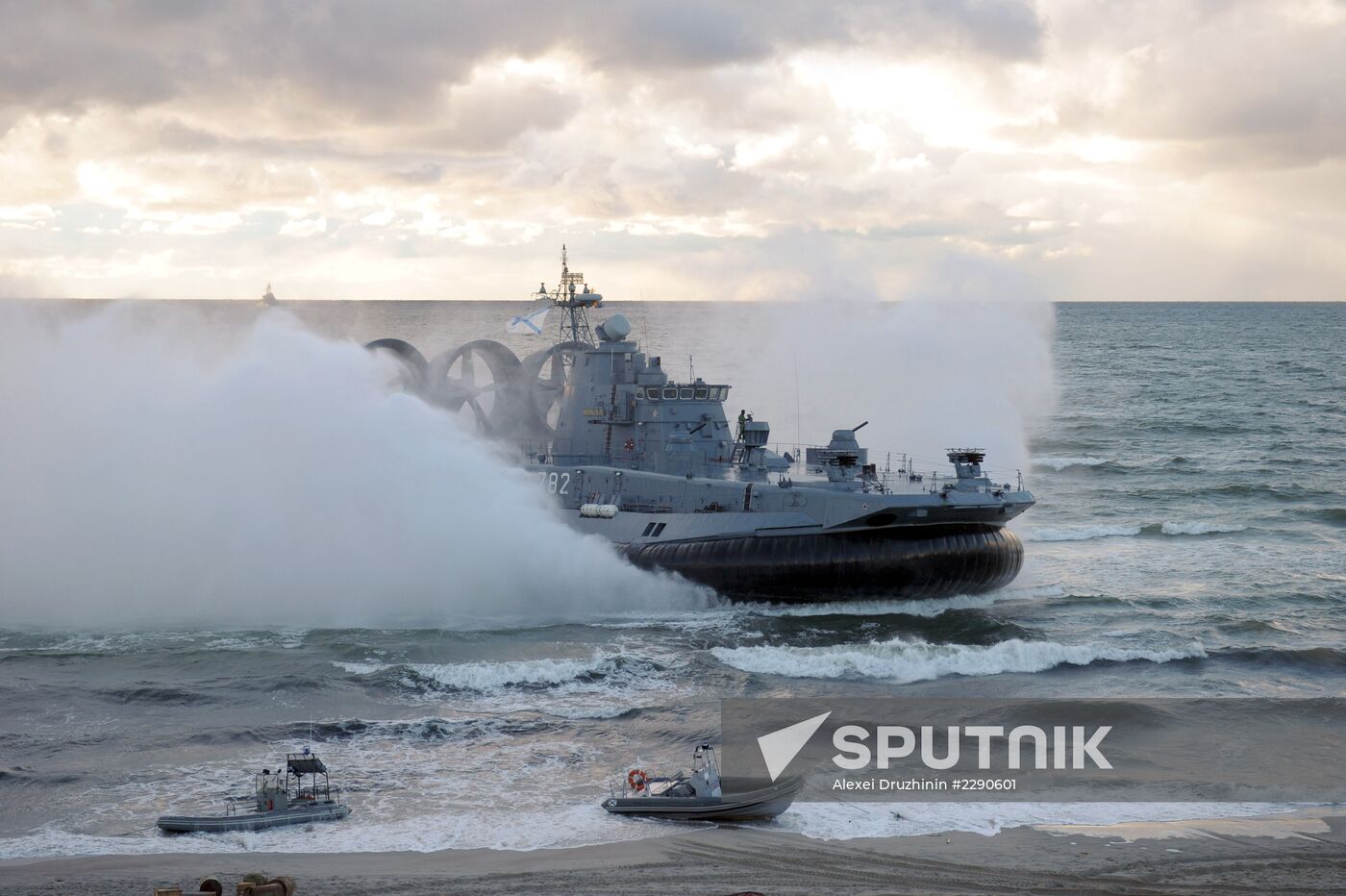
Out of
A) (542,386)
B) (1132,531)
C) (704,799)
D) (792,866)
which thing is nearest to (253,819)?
(704,799)

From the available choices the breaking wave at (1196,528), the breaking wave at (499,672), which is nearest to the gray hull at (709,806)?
the breaking wave at (499,672)

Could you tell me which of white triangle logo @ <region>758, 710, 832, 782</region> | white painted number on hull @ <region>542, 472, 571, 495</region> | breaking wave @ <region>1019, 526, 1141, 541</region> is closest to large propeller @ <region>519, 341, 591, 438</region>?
white painted number on hull @ <region>542, 472, 571, 495</region>

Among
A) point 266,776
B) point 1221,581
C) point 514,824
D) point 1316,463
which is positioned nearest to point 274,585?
point 266,776

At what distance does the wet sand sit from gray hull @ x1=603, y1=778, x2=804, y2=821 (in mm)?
222

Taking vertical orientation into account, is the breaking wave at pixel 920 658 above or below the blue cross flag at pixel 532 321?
below

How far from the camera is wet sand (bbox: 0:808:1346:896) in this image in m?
11.7

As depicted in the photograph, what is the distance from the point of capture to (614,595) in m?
23.6

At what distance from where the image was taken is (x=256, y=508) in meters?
23.9

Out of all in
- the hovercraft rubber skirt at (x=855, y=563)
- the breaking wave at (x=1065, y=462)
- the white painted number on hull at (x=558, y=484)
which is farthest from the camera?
the breaking wave at (x=1065, y=462)

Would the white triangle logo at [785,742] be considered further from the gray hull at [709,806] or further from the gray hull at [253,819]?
the gray hull at [253,819]

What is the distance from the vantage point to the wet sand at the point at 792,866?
11.7 meters

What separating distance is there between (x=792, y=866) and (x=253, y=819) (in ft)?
18.4

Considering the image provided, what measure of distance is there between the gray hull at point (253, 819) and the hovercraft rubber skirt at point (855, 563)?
1071 cm

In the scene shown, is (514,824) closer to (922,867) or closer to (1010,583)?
(922,867)
